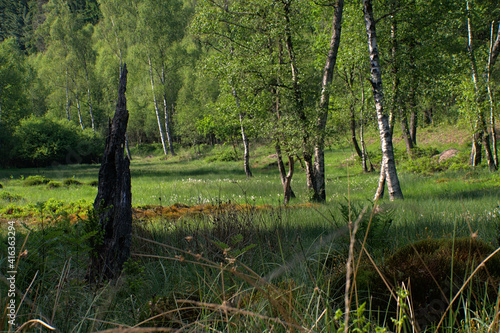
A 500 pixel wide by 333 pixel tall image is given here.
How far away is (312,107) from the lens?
881cm

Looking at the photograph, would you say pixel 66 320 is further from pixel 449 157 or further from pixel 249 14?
pixel 449 157

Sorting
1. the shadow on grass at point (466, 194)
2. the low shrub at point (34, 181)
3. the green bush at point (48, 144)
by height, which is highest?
the green bush at point (48, 144)

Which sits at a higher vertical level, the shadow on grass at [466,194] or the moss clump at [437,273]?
the moss clump at [437,273]

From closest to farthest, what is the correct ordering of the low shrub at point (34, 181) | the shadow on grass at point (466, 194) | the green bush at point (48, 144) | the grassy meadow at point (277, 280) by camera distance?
the grassy meadow at point (277, 280)
the shadow on grass at point (466, 194)
the low shrub at point (34, 181)
the green bush at point (48, 144)

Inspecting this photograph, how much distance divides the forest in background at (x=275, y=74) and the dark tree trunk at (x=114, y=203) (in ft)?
19.7

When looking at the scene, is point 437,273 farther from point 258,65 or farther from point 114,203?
point 258,65

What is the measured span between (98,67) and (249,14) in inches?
1686

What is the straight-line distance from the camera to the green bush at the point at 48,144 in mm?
28594

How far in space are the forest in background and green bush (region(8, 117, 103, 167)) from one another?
0.12 metres

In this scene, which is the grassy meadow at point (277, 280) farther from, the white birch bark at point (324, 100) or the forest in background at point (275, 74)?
the forest in background at point (275, 74)

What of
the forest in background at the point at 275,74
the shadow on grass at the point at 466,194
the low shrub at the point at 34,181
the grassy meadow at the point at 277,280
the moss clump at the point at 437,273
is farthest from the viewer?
the low shrub at the point at 34,181

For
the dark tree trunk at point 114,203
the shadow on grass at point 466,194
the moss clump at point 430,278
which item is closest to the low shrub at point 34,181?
the dark tree trunk at point 114,203

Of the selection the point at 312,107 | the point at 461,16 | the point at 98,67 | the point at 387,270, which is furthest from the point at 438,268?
the point at 98,67

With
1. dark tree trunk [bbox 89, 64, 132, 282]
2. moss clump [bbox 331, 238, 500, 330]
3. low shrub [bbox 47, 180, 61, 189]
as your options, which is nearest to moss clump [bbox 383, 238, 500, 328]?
moss clump [bbox 331, 238, 500, 330]
